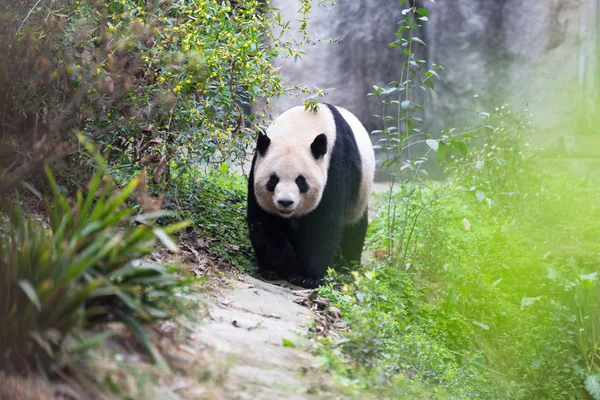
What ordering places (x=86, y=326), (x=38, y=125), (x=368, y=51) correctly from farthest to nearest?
(x=368, y=51), (x=38, y=125), (x=86, y=326)

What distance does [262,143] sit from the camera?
223 inches

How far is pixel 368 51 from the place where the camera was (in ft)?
36.5

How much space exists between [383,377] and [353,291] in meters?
1.57

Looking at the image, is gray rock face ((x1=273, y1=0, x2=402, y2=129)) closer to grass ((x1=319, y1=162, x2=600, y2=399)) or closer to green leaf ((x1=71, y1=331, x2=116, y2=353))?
grass ((x1=319, y1=162, x2=600, y2=399))

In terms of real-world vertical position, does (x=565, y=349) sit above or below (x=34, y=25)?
below

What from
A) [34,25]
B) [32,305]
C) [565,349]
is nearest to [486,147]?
[565,349]

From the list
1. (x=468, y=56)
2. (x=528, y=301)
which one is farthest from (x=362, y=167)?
(x=468, y=56)

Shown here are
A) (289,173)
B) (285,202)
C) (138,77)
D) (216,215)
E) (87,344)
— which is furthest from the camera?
(216,215)

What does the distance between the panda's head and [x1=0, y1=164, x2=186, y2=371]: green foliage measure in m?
2.71

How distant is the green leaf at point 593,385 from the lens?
15.9 feet

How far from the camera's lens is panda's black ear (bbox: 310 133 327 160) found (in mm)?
5574

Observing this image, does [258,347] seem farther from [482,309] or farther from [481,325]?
[482,309]

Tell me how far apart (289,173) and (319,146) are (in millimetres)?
Result: 355

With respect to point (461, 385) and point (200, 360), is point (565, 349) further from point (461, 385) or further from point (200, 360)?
point (200, 360)
